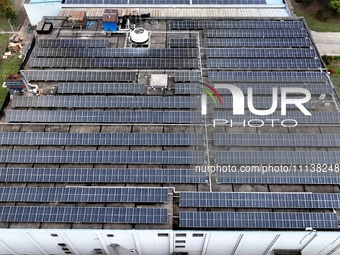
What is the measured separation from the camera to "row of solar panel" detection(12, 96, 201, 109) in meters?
42.3

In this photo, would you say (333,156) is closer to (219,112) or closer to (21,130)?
(219,112)

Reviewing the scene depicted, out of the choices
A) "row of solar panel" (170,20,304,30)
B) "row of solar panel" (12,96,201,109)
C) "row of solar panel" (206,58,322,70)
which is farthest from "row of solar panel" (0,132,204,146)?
"row of solar panel" (170,20,304,30)

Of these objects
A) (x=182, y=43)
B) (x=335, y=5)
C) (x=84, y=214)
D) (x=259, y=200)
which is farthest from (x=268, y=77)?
(x=335, y=5)

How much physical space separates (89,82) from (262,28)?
98.3 ft

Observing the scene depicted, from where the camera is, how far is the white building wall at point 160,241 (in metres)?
33.3

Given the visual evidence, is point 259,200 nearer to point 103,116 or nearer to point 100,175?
point 100,175

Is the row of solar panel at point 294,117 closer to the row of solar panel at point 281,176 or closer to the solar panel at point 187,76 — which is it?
the row of solar panel at point 281,176

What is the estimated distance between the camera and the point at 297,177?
36.3 meters

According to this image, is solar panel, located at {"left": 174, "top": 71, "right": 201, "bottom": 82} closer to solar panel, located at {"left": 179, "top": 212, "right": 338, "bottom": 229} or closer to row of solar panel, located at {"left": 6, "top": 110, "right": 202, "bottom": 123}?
row of solar panel, located at {"left": 6, "top": 110, "right": 202, "bottom": 123}

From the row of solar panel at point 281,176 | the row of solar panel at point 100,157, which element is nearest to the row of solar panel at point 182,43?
the row of solar panel at point 100,157

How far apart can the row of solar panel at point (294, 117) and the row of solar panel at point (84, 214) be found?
15031mm

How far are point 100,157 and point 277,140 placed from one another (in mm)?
21447

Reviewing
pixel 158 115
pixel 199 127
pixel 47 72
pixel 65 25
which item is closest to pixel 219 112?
pixel 199 127

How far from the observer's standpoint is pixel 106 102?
1677 inches
